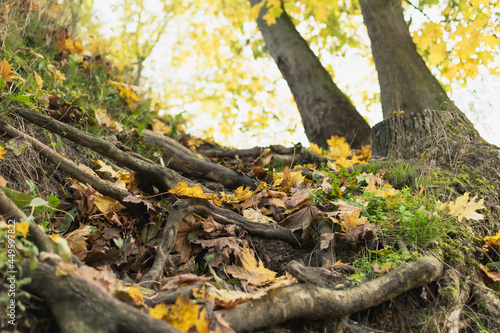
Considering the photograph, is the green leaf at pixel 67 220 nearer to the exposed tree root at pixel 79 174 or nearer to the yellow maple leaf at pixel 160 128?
the exposed tree root at pixel 79 174

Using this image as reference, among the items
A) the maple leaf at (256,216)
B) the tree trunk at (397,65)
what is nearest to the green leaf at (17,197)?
the maple leaf at (256,216)

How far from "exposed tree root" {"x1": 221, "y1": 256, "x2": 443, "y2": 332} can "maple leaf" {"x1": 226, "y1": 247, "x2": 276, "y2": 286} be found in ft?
0.95

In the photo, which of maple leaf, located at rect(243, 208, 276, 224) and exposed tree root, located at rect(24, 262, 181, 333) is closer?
exposed tree root, located at rect(24, 262, 181, 333)

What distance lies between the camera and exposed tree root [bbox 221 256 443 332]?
1.46 metres

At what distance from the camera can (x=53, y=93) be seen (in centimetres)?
309

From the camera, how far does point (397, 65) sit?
16.0ft

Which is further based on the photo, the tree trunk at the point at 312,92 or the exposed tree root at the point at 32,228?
the tree trunk at the point at 312,92

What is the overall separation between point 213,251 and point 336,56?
9.10 metres

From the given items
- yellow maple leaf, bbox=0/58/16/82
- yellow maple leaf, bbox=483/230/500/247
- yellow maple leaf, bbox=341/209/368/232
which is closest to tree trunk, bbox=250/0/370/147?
yellow maple leaf, bbox=483/230/500/247

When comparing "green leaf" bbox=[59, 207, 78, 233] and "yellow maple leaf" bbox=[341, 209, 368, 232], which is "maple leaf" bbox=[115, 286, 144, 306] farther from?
"yellow maple leaf" bbox=[341, 209, 368, 232]

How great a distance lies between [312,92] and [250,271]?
4593 millimetres

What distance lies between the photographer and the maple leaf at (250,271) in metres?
1.89

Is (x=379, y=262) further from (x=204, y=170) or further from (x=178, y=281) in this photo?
(x=204, y=170)

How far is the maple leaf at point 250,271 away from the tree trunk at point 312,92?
3784 mm
